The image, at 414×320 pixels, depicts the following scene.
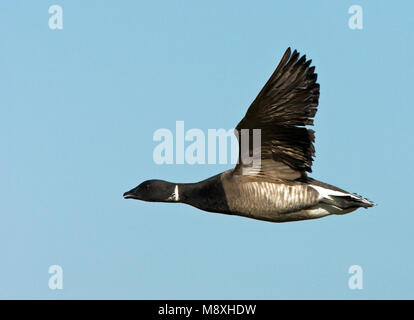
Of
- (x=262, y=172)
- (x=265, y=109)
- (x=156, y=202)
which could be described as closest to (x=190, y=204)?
(x=156, y=202)

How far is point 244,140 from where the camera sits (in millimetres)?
11672

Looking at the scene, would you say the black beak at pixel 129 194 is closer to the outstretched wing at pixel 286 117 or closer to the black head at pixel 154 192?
the black head at pixel 154 192

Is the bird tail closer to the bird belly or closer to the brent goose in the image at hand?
the brent goose

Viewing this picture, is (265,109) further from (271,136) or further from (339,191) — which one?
(339,191)

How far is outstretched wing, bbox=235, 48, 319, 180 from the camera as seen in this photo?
11.2 meters

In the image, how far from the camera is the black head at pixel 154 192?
42.8 ft

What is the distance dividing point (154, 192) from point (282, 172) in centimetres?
227

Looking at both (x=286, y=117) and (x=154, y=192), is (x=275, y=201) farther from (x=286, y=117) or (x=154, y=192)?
(x=154, y=192)

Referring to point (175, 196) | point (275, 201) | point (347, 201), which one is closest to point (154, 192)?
point (175, 196)

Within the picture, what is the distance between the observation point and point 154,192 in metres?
13.1

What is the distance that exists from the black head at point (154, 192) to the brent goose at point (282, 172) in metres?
0.34

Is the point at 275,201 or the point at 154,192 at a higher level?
the point at 154,192

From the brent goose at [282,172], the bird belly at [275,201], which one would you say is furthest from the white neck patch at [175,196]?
the bird belly at [275,201]

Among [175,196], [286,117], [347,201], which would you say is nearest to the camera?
[286,117]
